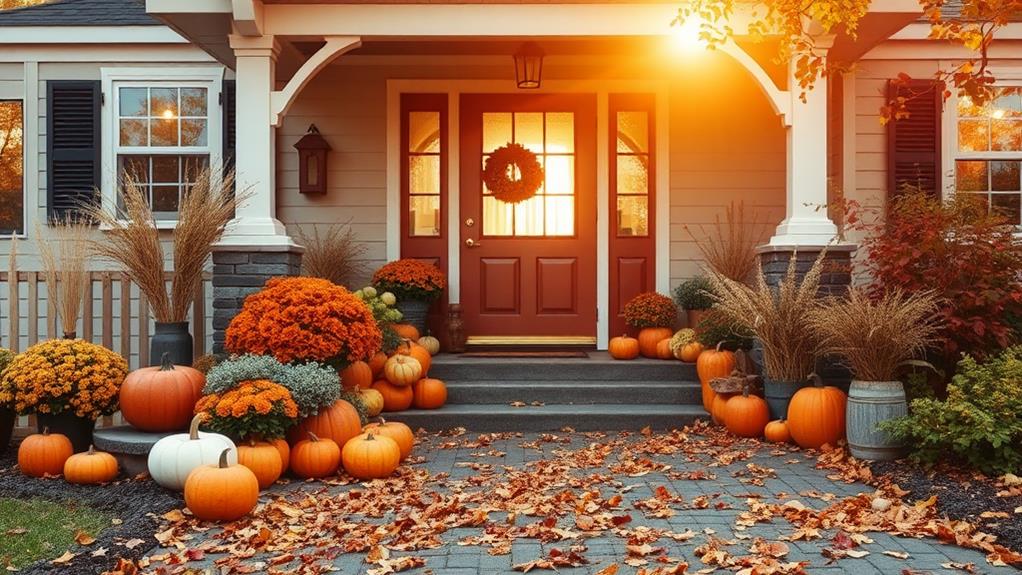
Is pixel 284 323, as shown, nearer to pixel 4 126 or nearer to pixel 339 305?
pixel 339 305

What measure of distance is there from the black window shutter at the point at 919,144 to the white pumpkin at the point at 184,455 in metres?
5.61

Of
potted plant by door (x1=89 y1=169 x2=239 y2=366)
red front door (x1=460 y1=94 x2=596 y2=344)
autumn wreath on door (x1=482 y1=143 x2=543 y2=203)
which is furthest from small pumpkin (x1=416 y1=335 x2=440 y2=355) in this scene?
potted plant by door (x1=89 y1=169 x2=239 y2=366)

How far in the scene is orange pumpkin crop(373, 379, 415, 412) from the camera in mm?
6090

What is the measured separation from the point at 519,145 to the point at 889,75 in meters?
3.12

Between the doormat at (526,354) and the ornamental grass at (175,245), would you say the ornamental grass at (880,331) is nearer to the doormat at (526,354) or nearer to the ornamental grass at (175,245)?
the doormat at (526,354)

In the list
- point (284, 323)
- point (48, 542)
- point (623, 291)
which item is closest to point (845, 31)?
point (623, 291)

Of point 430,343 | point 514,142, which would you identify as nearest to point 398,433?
point 430,343

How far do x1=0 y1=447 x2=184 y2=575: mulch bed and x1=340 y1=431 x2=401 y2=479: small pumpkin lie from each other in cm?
84

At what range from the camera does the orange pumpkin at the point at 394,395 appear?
6.09 meters

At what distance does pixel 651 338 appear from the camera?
274 inches

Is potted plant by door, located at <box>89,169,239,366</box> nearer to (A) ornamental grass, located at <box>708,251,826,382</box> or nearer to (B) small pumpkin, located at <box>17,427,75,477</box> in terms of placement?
(B) small pumpkin, located at <box>17,427,75,477</box>

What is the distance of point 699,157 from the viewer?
7590 mm

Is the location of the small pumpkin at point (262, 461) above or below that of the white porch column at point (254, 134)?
below

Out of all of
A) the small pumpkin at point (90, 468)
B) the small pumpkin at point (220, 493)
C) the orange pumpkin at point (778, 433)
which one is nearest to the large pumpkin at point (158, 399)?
the small pumpkin at point (90, 468)
